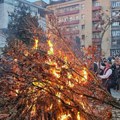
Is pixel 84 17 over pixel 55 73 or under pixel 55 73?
over

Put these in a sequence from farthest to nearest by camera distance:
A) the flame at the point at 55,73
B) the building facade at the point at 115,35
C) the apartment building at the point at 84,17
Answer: the apartment building at the point at 84,17 < the building facade at the point at 115,35 < the flame at the point at 55,73

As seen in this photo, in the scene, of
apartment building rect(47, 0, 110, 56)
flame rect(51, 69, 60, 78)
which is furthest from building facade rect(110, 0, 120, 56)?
flame rect(51, 69, 60, 78)

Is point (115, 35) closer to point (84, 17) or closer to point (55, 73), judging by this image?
point (84, 17)

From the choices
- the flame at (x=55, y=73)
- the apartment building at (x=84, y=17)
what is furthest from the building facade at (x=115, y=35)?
the flame at (x=55, y=73)

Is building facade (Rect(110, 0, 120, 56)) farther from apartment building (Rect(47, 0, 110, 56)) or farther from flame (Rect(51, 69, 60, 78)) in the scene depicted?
flame (Rect(51, 69, 60, 78))

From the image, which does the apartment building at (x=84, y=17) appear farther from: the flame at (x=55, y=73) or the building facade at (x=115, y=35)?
the flame at (x=55, y=73)

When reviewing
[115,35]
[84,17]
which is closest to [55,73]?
[115,35]

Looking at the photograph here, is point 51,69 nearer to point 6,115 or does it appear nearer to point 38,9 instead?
point 6,115

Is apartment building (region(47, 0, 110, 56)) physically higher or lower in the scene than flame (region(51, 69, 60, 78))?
higher

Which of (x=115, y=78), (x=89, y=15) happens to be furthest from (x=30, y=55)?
(x=89, y=15)

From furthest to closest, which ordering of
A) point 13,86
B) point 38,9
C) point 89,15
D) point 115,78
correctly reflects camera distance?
1. point 89,15
2. point 38,9
3. point 115,78
4. point 13,86

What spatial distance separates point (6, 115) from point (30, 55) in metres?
1.31

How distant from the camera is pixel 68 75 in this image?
516cm

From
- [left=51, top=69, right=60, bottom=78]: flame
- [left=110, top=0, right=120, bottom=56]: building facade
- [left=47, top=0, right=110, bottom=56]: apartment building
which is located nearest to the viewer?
[left=51, top=69, right=60, bottom=78]: flame
